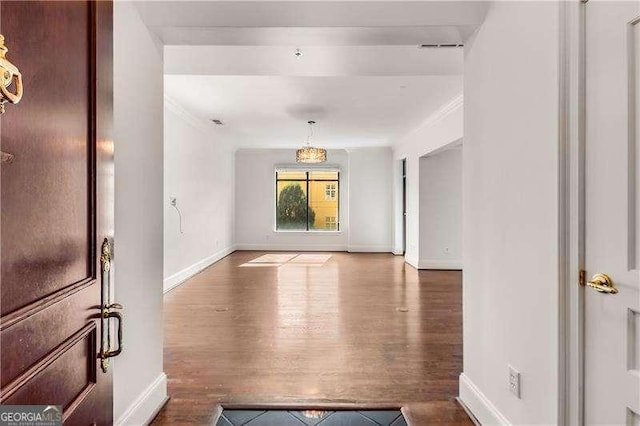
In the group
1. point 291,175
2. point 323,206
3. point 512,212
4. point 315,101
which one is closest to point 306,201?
point 323,206

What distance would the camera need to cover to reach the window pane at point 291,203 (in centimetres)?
1042

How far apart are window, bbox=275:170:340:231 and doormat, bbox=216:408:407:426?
26.9ft

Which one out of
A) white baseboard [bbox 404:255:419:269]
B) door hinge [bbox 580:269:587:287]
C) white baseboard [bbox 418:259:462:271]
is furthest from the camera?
white baseboard [bbox 404:255:419:269]

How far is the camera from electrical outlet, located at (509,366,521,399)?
1770mm

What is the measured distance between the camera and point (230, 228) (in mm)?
9641

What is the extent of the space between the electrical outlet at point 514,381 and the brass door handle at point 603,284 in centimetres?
66

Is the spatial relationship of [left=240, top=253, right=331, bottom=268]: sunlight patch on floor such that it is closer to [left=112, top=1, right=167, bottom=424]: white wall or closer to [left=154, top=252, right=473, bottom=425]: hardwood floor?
[left=154, top=252, right=473, bottom=425]: hardwood floor

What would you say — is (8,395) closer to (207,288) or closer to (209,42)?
(209,42)

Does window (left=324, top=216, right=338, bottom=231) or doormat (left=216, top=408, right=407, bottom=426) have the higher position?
window (left=324, top=216, right=338, bottom=231)


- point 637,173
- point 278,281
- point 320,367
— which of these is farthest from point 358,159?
point 637,173

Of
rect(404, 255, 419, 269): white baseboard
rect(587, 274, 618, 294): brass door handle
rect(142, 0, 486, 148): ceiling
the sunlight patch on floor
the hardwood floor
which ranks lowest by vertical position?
the hardwood floor

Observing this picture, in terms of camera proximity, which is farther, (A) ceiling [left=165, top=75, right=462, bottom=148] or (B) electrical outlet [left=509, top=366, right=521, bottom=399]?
(A) ceiling [left=165, top=75, right=462, bottom=148]

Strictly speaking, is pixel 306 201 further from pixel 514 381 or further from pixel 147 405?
pixel 514 381

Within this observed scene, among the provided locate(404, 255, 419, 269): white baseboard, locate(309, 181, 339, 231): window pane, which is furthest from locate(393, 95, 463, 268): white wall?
locate(309, 181, 339, 231): window pane
